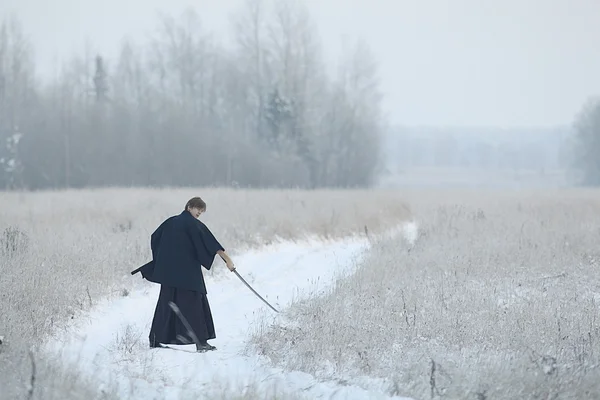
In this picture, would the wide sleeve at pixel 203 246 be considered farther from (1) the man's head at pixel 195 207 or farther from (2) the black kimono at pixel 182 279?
(1) the man's head at pixel 195 207

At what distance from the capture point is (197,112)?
4772cm

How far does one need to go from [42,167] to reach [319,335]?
3874 cm

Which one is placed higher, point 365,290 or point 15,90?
point 15,90

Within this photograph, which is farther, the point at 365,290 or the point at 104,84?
the point at 104,84

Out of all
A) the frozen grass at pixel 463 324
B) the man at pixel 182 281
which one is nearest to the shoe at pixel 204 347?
the man at pixel 182 281

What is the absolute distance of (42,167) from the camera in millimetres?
42719

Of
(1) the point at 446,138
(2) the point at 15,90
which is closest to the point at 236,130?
(2) the point at 15,90

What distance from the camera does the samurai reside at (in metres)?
7.61

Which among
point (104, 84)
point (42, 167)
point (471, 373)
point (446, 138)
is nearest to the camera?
point (471, 373)

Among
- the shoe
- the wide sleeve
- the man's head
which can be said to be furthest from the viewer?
the man's head

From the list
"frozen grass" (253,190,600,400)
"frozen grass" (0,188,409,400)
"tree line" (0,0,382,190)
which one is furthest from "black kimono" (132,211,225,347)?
"tree line" (0,0,382,190)

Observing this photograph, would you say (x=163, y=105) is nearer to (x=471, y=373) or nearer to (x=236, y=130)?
(x=236, y=130)

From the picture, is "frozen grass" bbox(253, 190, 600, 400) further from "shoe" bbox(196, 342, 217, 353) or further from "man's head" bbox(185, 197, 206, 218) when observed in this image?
"man's head" bbox(185, 197, 206, 218)

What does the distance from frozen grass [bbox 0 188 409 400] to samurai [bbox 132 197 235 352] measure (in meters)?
0.47
